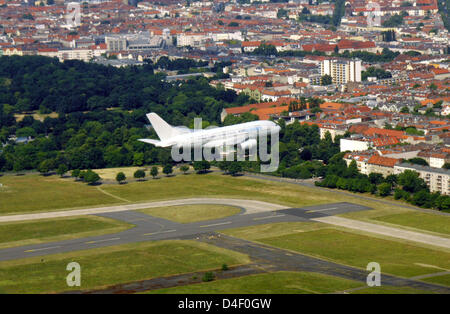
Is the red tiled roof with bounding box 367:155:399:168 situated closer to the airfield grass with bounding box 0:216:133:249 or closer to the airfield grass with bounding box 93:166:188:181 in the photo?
the airfield grass with bounding box 93:166:188:181

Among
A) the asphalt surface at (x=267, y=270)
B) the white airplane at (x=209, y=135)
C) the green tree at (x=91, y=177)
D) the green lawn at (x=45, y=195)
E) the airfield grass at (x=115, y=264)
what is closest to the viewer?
the asphalt surface at (x=267, y=270)

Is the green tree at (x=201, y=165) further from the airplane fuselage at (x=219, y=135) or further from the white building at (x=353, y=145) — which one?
the white building at (x=353, y=145)

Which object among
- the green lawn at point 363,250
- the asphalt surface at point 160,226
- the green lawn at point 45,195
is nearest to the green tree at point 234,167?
the asphalt surface at point 160,226

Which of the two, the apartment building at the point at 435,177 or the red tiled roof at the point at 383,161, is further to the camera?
the red tiled roof at the point at 383,161

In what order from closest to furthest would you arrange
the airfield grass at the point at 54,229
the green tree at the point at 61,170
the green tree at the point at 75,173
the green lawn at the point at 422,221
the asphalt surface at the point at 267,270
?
the asphalt surface at the point at 267,270, the airfield grass at the point at 54,229, the green lawn at the point at 422,221, the green tree at the point at 75,173, the green tree at the point at 61,170

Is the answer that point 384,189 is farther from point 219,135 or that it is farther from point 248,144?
point 219,135

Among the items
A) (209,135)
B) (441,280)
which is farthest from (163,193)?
(441,280)
